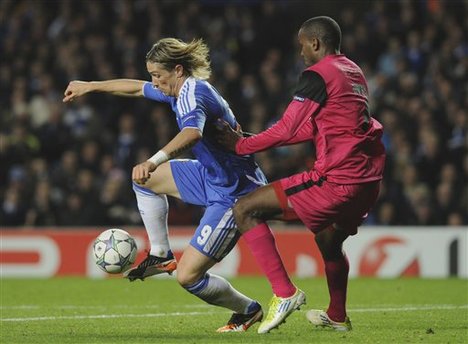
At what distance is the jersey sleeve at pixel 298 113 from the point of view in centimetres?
716

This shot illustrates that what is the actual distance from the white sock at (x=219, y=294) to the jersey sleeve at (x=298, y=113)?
111 cm

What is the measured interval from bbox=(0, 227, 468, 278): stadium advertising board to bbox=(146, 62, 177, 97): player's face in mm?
6922

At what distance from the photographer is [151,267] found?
26.2 ft

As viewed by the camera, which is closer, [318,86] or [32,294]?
[318,86]

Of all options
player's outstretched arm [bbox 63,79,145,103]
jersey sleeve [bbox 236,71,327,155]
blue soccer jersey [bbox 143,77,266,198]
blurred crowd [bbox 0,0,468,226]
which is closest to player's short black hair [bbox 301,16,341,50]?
jersey sleeve [bbox 236,71,327,155]

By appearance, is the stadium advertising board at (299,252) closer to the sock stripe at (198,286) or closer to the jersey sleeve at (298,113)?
the sock stripe at (198,286)

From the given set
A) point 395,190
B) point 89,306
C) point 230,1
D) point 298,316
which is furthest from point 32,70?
point 298,316

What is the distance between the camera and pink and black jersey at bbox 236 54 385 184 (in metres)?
7.19

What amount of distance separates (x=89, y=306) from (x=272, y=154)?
7.03m

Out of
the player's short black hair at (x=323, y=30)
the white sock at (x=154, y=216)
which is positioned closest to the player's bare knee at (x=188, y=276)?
the white sock at (x=154, y=216)

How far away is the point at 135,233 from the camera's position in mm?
14820

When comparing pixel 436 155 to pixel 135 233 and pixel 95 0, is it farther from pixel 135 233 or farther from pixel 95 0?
pixel 95 0

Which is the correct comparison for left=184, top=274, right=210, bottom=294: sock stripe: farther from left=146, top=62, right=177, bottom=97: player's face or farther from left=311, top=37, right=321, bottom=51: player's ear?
→ left=311, top=37, right=321, bottom=51: player's ear

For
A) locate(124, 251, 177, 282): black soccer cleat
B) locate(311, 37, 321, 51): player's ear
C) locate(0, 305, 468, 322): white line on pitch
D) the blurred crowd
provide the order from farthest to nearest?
the blurred crowd → locate(0, 305, 468, 322): white line on pitch → locate(124, 251, 177, 282): black soccer cleat → locate(311, 37, 321, 51): player's ear
